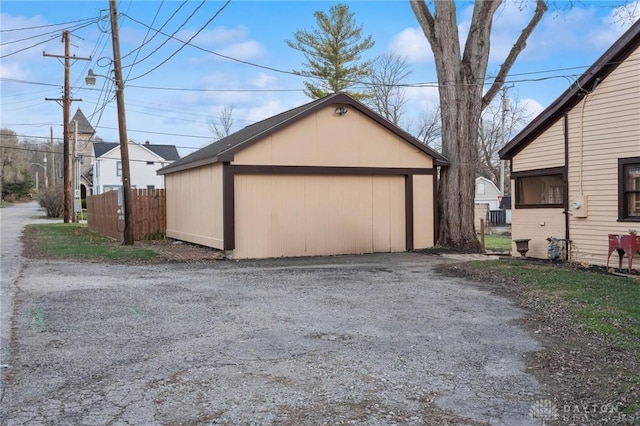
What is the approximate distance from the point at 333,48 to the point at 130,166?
21.8 metres

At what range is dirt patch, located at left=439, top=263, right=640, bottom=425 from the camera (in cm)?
371

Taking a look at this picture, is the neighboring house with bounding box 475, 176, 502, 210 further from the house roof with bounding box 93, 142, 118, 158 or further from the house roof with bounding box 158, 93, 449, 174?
the house roof with bounding box 158, 93, 449, 174

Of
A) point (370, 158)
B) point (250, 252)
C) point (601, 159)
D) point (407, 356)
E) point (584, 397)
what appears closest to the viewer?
point (584, 397)

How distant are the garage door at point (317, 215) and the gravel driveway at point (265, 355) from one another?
423 cm

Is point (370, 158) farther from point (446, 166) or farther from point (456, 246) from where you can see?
point (456, 246)

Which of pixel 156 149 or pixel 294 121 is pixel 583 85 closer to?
pixel 294 121

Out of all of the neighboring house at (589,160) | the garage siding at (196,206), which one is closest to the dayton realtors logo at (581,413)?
the neighboring house at (589,160)

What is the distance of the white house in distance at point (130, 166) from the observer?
46.0 metres

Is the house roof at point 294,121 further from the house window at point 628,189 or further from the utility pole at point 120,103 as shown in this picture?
the house window at point 628,189

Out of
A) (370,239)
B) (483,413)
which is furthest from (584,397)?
(370,239)

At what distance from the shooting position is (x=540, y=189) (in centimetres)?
1289

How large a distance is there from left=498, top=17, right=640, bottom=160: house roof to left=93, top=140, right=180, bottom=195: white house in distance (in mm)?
36792

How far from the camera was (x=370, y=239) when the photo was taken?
48.0 ft

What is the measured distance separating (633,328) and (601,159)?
6007 mm
